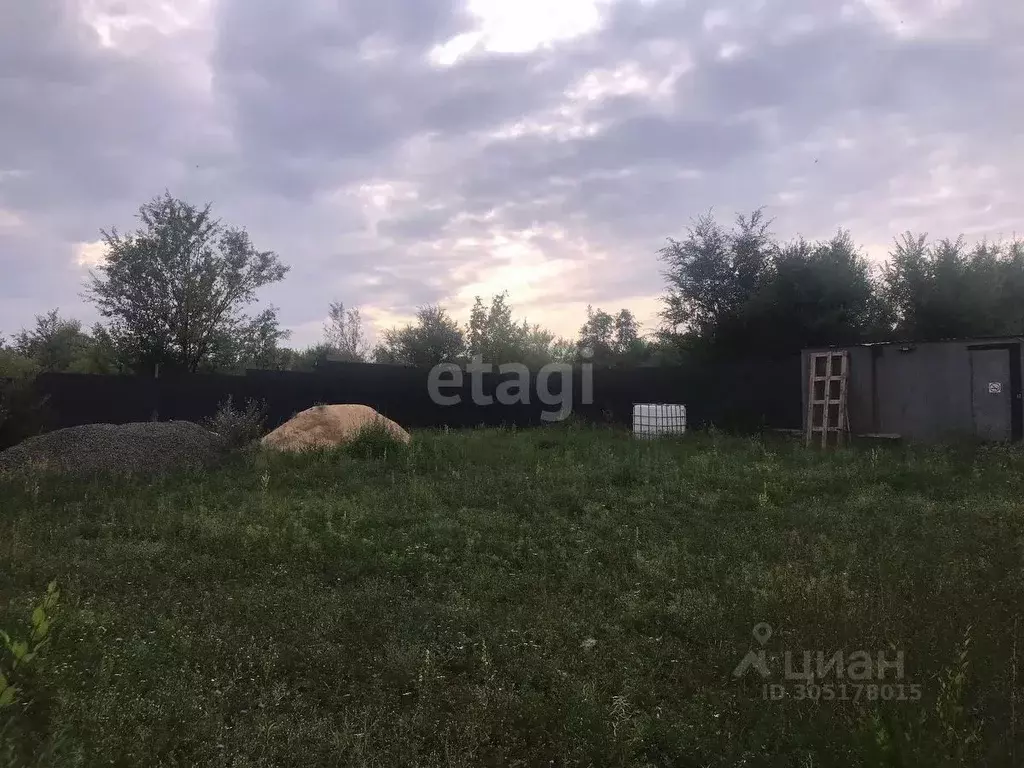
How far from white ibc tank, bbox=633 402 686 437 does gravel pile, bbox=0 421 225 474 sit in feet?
22.2

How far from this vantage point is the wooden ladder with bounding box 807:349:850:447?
10336mm

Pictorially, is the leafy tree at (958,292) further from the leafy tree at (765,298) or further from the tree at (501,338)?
the tree at (501,338)

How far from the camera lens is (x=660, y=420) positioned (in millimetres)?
11789

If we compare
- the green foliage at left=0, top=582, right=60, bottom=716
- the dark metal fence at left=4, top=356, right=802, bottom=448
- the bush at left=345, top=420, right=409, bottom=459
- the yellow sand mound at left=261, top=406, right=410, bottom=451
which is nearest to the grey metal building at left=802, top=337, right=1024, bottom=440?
the dark metal fence at left=4, top=356, right=802, bottom=448

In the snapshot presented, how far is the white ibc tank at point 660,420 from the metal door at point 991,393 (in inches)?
164

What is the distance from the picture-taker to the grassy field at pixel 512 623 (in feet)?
7.44

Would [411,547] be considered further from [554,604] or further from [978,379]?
[978,379]

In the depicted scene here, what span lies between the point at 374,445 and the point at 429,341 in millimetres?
13229

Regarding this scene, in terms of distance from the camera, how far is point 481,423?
1418cm

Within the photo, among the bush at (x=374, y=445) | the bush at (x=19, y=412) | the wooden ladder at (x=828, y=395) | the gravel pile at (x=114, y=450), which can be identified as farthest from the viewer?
the wooden ladder at (x=828, y=395)

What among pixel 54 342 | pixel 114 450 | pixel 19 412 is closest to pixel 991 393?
pixel 114 450

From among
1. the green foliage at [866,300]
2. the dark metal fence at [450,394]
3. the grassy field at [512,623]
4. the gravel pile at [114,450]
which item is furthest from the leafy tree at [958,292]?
the gravel pile at [114,450]

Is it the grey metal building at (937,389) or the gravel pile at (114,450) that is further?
the grey metal building at (937,389)

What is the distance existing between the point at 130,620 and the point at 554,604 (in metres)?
2.04
